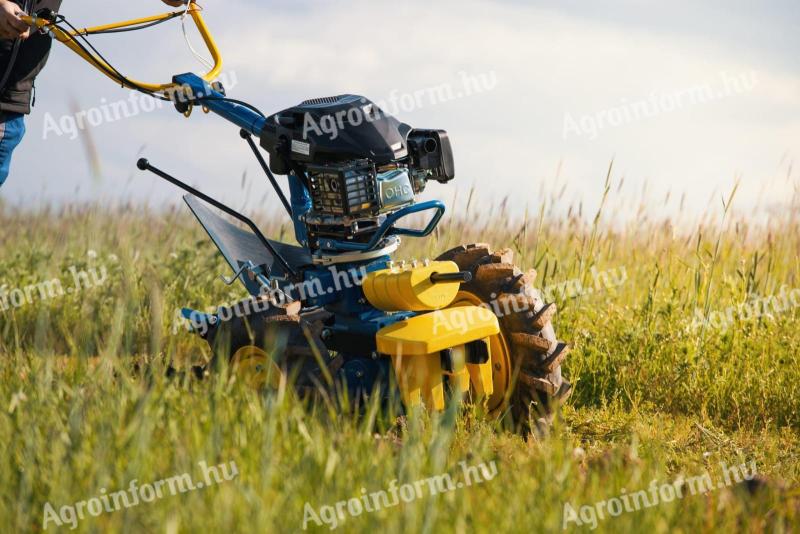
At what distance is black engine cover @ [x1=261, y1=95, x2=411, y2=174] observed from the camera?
4.41 meters

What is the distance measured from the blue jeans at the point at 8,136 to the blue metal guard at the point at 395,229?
8.91 ft

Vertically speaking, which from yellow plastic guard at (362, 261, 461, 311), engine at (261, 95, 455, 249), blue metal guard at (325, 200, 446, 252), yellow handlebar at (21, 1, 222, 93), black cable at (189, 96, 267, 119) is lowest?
yellow plastic guard at (362, 261, 461, 311)

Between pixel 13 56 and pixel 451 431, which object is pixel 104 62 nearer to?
pixel 13 56

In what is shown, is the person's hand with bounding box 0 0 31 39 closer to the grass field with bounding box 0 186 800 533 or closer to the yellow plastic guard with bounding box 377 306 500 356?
the grass field with bounding box 0 186 800 533

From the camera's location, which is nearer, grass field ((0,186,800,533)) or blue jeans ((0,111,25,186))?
grass field ((0,186,800,533))

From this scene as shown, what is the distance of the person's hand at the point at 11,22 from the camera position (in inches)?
212

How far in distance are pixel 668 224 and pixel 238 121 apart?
4150 mm

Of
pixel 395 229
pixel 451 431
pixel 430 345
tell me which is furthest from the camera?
pixel 395 229

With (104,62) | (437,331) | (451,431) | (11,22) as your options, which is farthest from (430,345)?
(11,22)

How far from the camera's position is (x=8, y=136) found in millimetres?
6227

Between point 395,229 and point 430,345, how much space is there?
701 millimetres

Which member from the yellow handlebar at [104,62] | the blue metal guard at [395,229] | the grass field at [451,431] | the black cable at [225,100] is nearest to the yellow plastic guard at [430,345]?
the grass field at [451,431]

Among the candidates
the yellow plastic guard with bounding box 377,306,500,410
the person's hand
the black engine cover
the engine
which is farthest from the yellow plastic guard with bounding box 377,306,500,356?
the person's hand

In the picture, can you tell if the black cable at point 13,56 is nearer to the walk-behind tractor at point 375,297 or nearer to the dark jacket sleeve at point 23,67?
the dark jacket sleeve at point 23,67
